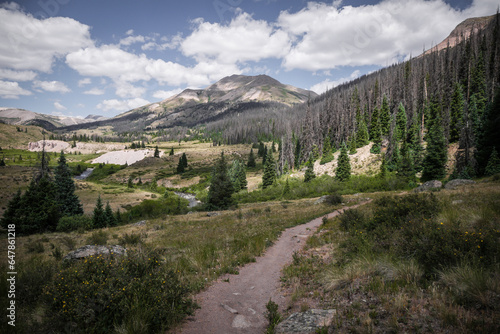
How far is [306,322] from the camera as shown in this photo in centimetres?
489

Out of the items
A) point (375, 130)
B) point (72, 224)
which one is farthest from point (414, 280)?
point (375, 130)

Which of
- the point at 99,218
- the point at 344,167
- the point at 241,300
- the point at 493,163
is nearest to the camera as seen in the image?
the point at 241,300

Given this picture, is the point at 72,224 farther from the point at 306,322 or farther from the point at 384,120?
the point at 384,120

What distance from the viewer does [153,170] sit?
12181cm

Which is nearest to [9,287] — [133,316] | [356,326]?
[133,316]

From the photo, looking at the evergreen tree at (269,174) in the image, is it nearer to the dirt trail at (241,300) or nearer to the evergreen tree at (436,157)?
the evergreen tree at (436,157)

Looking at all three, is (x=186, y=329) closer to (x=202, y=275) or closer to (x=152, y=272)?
(x=152, y=272)

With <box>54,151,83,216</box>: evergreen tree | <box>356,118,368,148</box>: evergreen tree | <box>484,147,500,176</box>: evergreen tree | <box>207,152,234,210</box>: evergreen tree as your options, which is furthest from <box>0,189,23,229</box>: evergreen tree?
<box>356,118,368,148</box>: evergreen tree

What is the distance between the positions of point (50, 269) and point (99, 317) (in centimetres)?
385

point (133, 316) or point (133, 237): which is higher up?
point (133, 316)

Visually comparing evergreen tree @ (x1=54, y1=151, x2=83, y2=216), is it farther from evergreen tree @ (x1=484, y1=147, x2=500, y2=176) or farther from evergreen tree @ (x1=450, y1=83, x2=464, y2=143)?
evergreen tree @ (x1=450, y1=83, x2=464, y2=143)

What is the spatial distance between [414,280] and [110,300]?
287 inches

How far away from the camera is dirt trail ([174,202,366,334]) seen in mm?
5410

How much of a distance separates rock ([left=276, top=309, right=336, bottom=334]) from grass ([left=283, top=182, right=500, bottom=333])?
24 cm
